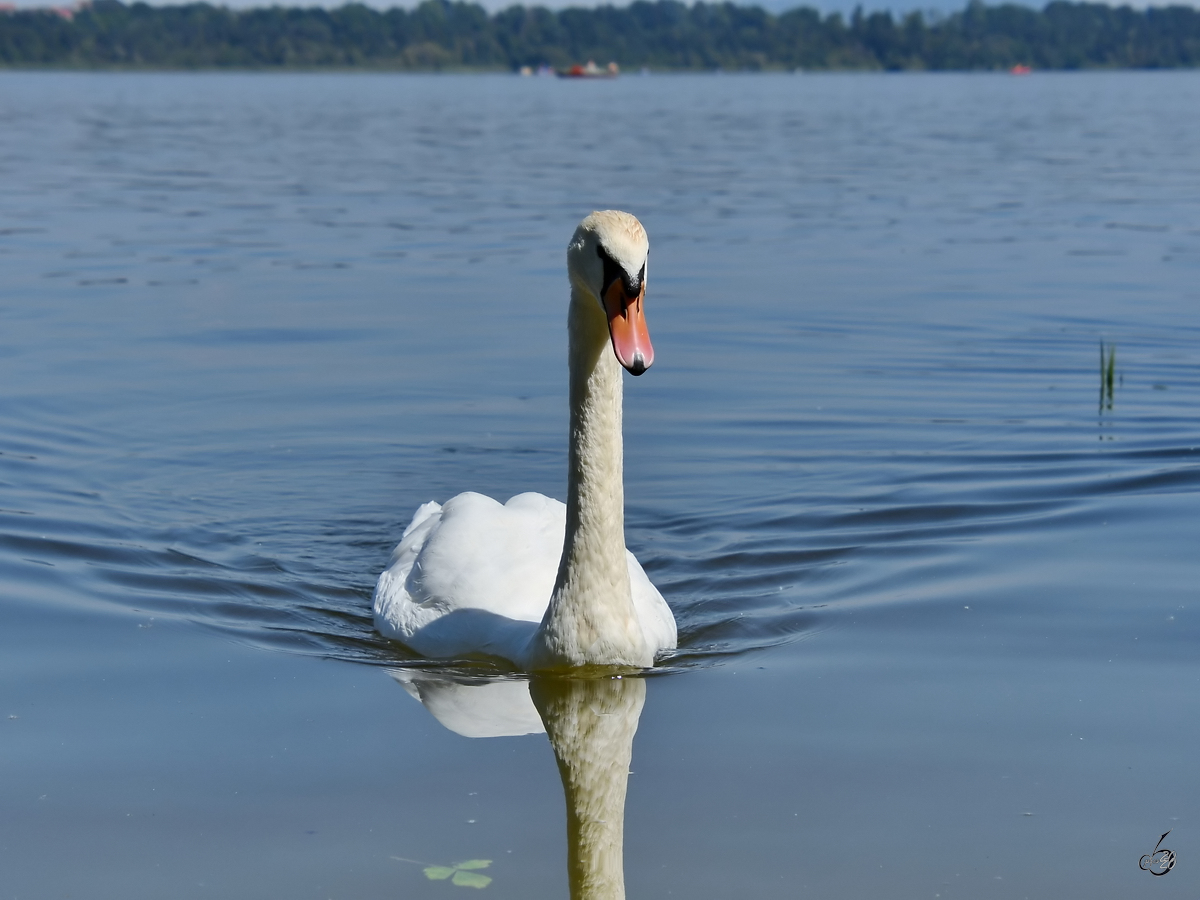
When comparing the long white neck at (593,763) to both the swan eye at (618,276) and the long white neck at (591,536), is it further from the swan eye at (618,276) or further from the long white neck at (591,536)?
the swan eye at (618,276)

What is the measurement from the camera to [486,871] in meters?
5.06

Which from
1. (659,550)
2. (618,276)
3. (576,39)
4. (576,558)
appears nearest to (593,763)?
(576,558)

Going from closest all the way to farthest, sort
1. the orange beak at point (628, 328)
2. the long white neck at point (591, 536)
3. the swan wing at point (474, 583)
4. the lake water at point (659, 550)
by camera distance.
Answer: the lake water at point (659, 550)
the orange beak at point (628, 328)
the long white neck at point (591, 536)
the swan wing at point (474, 583)

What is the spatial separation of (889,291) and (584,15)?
161 metres

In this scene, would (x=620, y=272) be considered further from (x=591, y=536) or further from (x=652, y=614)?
(x=652, y=614)

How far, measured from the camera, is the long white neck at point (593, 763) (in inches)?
199

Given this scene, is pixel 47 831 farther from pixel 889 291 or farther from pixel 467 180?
pixel 467 180

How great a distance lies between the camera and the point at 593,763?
236 inches

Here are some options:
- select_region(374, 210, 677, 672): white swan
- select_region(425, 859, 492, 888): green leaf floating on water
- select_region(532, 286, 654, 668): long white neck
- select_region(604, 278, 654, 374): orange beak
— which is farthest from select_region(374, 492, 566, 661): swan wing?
select_region(425, 859, 492, 888): green leaf floating on water

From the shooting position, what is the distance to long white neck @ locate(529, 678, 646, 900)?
506 cm

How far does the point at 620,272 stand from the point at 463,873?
2.13m

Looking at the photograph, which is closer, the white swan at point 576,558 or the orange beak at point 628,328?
the orange beak at point 628,328

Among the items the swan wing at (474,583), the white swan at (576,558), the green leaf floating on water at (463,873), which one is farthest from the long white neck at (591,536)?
the green leaf floating on water at (463,873)

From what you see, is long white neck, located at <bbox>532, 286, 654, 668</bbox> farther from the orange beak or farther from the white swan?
the orange beak
